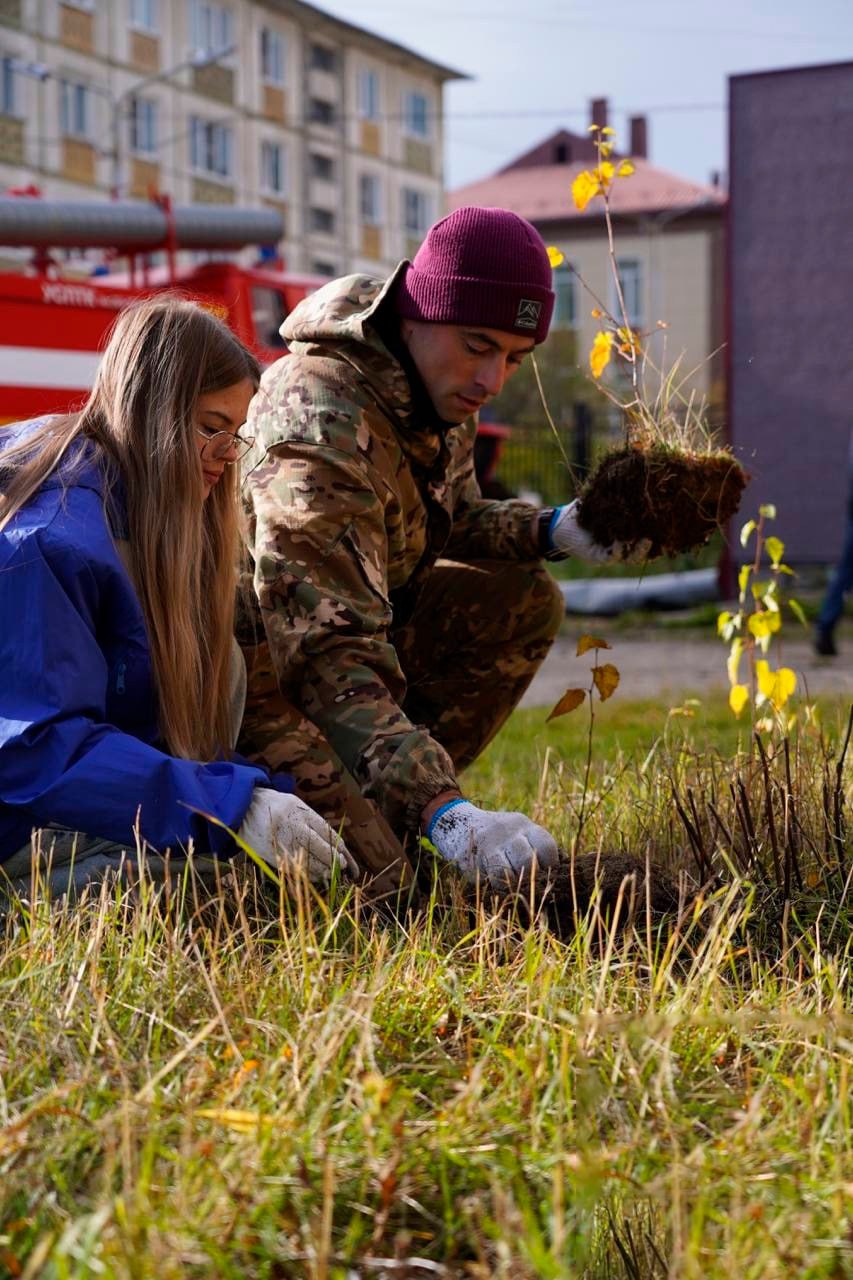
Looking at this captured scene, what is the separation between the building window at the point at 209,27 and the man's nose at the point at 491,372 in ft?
123

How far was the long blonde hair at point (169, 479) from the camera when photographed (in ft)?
9.21

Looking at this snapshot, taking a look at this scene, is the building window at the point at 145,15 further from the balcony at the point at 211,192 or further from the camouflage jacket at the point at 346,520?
the camouflage jacket at the point at 346,520

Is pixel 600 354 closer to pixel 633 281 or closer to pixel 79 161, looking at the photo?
pixel 79 161

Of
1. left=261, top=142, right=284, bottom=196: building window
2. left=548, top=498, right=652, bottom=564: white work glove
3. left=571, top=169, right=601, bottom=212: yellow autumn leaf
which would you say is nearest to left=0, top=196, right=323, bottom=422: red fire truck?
left=548, top=498, right=652, bottom=564: white work glove

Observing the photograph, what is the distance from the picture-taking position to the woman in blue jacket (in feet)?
8.36

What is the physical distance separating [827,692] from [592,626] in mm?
5167

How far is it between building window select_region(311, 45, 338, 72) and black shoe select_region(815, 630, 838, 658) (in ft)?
123

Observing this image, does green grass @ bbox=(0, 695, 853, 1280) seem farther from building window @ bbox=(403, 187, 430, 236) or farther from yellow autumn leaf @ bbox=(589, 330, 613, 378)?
building window @ bbox=(403, 187, 430, 236)

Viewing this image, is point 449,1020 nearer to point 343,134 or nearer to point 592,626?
point 592,626

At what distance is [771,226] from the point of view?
14148 mm

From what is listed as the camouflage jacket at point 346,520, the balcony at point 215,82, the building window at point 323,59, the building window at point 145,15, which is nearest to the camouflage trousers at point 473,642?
the camouflage jacket at point 346,520

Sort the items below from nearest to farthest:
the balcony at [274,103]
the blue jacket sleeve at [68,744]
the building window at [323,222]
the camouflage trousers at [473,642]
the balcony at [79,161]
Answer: the blue jacket sleeve at [68,744] < the camouflage trousers at [473,642] < the balcony at [79,161] < the balcony at [274,103] < the building window at [323,222]

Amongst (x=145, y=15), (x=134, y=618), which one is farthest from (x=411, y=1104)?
(x=145, y=15)

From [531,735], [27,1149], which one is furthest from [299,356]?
[531,735]
